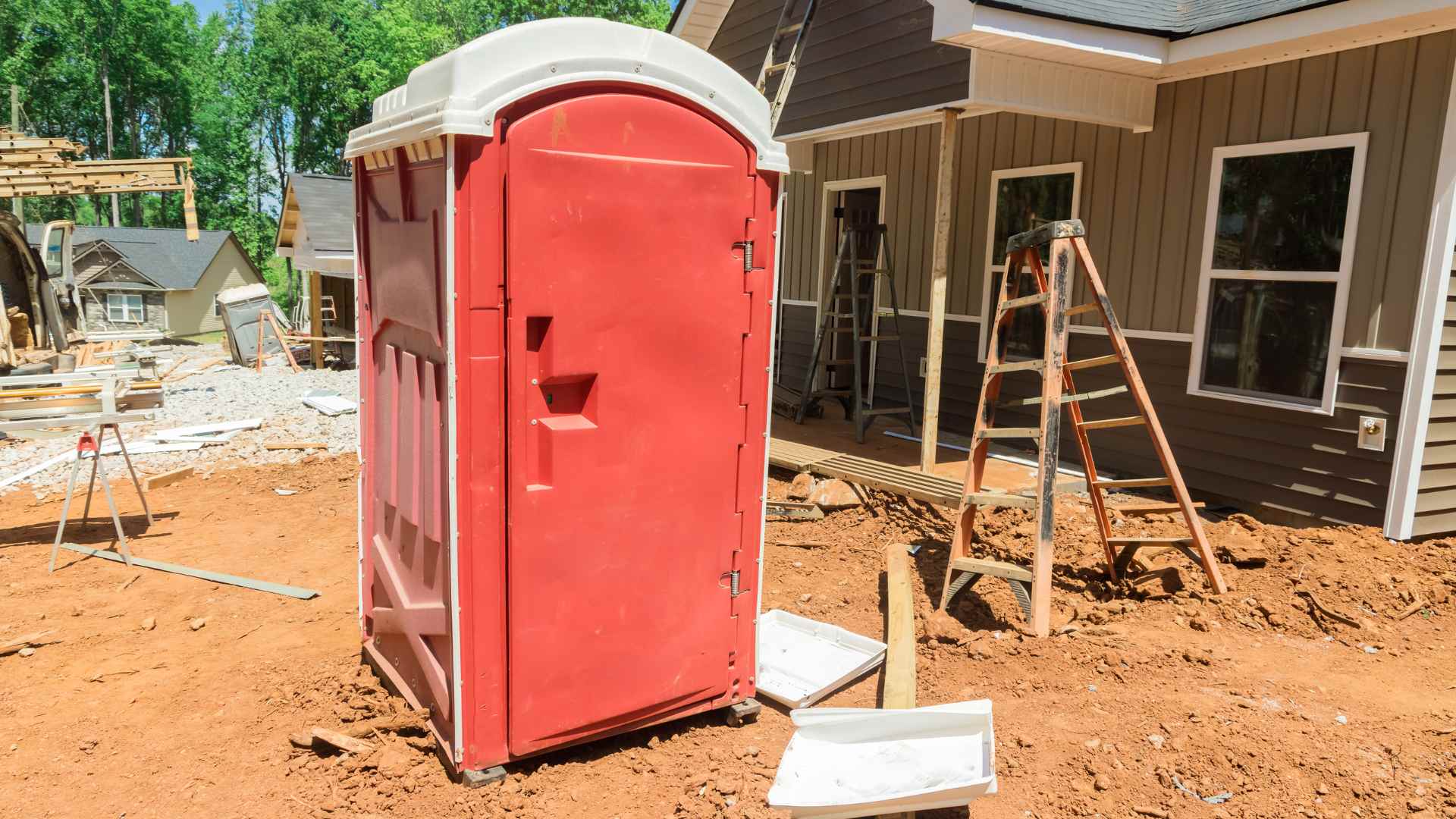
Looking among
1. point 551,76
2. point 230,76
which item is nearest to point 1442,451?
point 551,76

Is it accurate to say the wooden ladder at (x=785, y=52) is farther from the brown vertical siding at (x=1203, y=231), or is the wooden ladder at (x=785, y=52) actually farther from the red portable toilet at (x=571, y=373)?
the red portable toilet at (x=571, y=373)

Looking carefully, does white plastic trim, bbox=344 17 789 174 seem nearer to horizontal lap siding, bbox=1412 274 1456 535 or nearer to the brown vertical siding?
the brown vertical siding

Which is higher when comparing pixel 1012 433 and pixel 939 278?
pixel 939 278

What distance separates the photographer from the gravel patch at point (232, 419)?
9484 millimetres

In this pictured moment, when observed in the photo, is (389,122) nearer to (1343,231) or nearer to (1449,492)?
(1343,231)

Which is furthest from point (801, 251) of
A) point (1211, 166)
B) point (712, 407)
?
point (712, 407)

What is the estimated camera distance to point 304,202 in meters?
22.3

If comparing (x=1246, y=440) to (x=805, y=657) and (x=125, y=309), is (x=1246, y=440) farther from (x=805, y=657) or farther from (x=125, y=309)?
(x=125, y=309)

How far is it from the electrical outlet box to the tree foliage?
137ft

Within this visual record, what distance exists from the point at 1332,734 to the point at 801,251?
907 centimetres

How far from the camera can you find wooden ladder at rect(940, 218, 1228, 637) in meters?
4.55

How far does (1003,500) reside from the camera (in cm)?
478

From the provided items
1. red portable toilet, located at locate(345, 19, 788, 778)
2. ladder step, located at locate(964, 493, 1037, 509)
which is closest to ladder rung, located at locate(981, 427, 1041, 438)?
ladder step, located at locate(964, 493, 1037, 509)

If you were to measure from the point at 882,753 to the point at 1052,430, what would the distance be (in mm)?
2123
